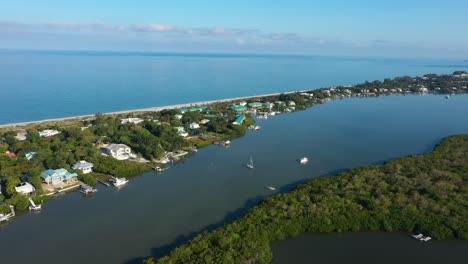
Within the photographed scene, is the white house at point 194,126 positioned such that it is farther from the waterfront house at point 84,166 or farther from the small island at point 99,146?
the waterfront house at point 84,166

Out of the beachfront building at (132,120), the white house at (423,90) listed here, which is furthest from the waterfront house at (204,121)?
the white house at (423,90)

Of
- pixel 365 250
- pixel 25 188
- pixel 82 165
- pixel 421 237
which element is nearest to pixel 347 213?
pixel 365 250

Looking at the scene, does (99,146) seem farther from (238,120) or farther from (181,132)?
(238,120)

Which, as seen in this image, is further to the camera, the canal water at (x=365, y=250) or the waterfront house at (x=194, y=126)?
the waterfront house at (x=194, y=126)

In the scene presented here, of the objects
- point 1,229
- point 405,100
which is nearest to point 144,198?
point 1,229

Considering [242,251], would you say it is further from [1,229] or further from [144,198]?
[1,229]

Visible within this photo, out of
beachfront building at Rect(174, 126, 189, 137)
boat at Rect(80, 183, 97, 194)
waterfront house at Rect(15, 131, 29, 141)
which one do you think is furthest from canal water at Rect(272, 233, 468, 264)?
waterfront house at Rect(15, 131, 29, 141)
